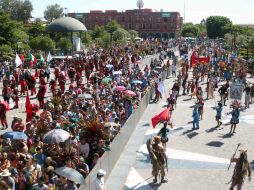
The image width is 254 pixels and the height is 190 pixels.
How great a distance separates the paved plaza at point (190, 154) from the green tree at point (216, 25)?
126280 mm

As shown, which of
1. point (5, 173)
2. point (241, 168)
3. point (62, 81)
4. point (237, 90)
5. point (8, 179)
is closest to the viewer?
point (8, 179)

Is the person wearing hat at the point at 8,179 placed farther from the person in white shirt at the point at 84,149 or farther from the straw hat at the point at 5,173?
the person in white shirt at the point at 84,149

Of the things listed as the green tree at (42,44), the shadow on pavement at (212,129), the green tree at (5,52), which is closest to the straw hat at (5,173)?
the shadow on pavement at (212,129)

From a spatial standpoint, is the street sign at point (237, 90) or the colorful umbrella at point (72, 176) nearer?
the colorful umbrella at point (72, 176)

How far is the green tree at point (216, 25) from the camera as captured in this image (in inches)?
5655

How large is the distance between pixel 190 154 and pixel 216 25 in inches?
5306

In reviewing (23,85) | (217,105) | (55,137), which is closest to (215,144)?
(55,137)

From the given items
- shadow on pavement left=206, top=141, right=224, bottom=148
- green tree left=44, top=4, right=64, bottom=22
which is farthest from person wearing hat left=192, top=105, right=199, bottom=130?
green tree left=44, top=4, right=64, bottom=22

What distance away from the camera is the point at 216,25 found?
145 meters

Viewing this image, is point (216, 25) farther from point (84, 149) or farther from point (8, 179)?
point (8, 179)

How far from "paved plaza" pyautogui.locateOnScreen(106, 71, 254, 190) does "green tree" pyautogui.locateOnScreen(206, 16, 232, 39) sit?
126 metres

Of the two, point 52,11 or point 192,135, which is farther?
point 52,11

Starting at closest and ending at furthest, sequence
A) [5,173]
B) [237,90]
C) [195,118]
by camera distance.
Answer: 1. [5,173]
2. [195,118]
3. [237,90]

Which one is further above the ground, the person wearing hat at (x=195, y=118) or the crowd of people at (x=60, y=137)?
the crowd of people at (x=60, y=137)
